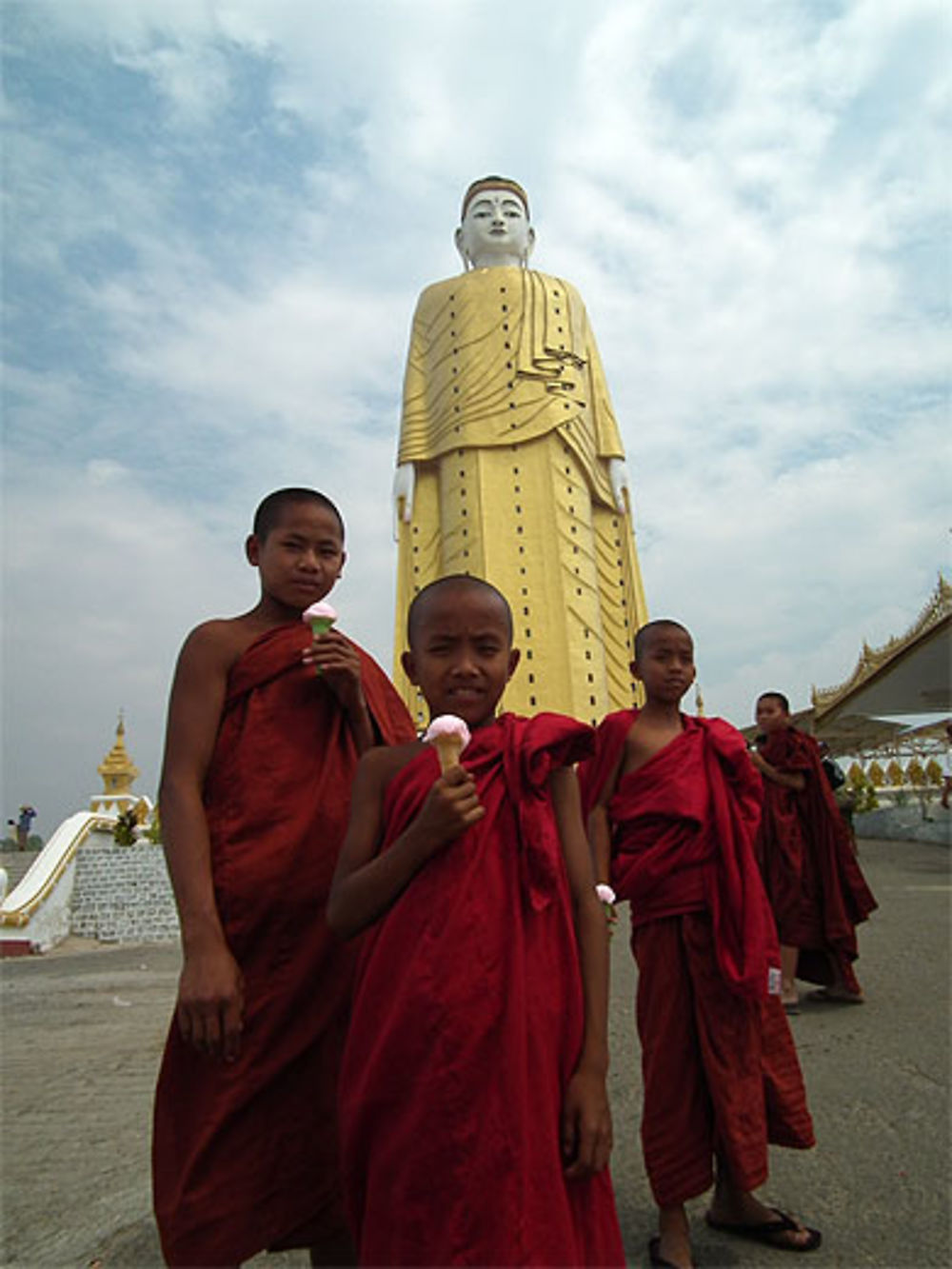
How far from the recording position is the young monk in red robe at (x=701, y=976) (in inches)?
61.7

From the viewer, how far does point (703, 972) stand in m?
1.68

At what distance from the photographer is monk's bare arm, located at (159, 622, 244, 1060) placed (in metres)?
1.13

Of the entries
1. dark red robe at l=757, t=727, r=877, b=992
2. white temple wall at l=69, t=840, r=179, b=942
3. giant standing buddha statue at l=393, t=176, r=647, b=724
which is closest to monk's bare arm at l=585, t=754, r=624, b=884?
dark red robe at l=757, t=727, r=877, b=992

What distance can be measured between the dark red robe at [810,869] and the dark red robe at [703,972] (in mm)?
1866

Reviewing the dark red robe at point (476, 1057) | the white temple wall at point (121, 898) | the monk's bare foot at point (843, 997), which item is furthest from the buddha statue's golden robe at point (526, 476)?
the dark red robe at point (476, 1057)

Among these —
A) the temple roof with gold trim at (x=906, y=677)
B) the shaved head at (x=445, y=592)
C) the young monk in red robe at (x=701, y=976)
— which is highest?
the temple roof with gold trim at (x=906, y=677)

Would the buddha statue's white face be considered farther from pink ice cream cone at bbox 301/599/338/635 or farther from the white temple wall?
pink ice cream cone at bbox 301/599/338/635

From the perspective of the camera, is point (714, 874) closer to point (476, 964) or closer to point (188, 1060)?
point (476, 964)

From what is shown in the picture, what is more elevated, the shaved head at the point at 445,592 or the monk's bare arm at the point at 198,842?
the shaved head at the point at 445,592

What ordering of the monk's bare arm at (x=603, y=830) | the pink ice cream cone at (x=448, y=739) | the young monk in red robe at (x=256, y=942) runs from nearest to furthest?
the pink ice cream cone at (x=448, y=739), the young monk in red robe at (x=256, y=942), the monk's bare arm at (x=603, y=830)

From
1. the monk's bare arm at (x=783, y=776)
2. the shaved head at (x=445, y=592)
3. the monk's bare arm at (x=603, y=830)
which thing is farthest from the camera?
the monk's bare arm at (x=783, y=776)

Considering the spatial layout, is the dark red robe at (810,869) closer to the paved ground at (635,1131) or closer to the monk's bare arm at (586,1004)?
the paved ground at (635,1131)

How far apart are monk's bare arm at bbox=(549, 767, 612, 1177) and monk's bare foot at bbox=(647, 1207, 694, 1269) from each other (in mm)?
698

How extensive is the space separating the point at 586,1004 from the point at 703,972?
0.72 m
